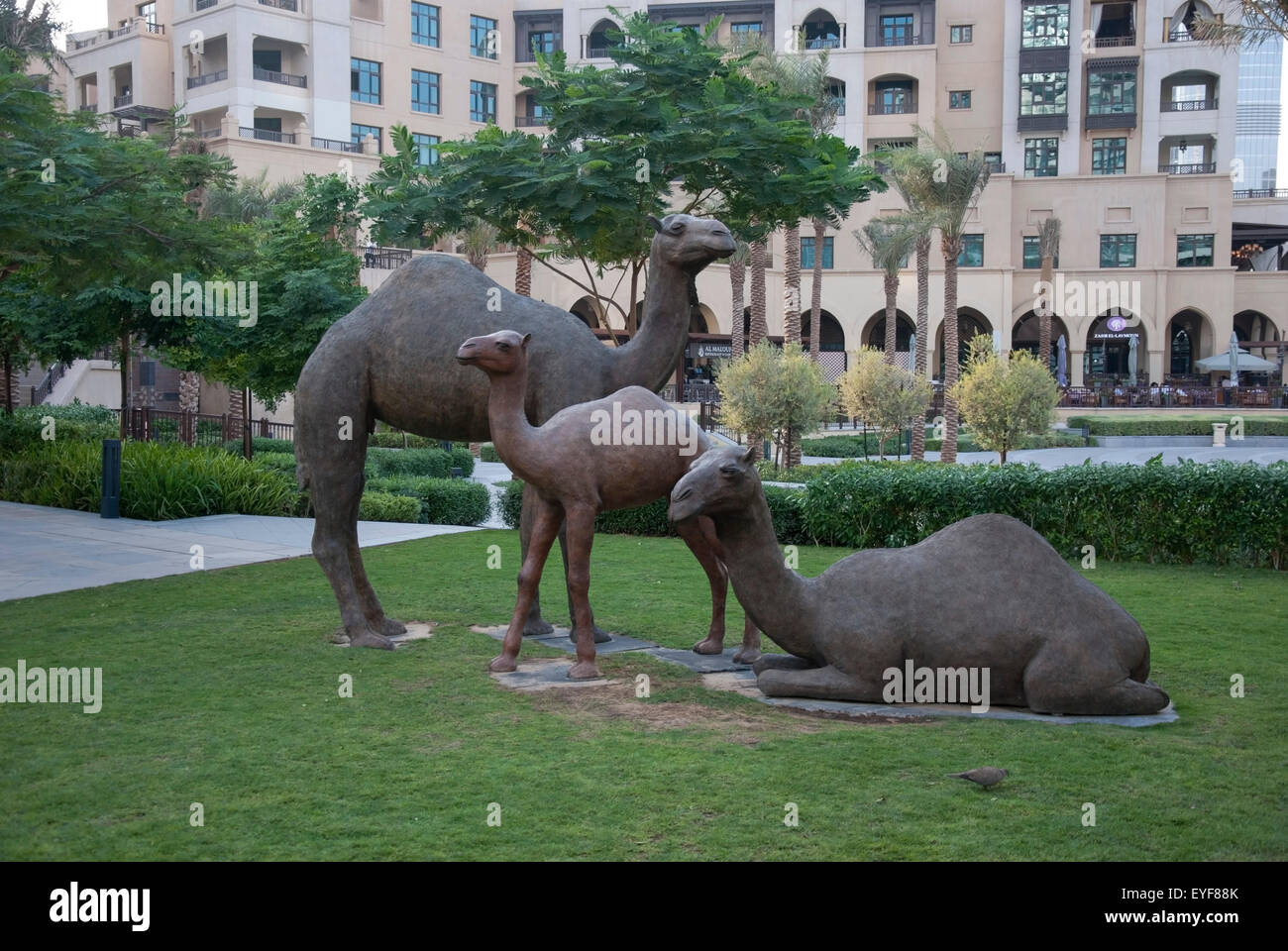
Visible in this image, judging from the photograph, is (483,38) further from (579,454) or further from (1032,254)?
(579,454)

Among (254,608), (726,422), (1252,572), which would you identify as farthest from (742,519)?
(726,422)

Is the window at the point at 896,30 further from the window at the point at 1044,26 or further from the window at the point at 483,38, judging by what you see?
the window at the point at 483,38

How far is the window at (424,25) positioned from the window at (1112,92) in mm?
31972

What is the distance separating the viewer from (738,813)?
5.32 meters

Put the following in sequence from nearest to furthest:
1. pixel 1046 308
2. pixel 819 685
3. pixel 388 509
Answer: pixel 819 685 → pixel 388 509 → pixel 1046 308

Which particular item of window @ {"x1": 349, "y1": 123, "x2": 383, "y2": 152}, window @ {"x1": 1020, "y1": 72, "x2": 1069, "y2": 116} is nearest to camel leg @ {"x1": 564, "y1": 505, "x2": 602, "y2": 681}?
window @ {"x1": 349, "y1": 123, "x2": 383, "y2": 152}

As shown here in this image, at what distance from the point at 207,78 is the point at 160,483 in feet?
137

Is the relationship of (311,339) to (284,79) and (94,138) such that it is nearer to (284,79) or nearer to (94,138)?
(94,138)

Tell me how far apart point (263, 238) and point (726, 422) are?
11295 mm

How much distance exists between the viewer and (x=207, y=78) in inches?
2103

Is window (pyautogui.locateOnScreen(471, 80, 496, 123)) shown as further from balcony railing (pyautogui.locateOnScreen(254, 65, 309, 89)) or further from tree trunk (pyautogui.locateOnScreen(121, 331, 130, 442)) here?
tree trunk (pyautogui.locateOnScreen(121, 331, 130, 442))

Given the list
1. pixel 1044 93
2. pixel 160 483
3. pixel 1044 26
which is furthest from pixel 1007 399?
pixel 1044 26

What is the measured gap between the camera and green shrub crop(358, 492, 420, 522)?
18.5m

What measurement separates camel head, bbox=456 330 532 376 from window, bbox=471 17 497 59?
5646cm
